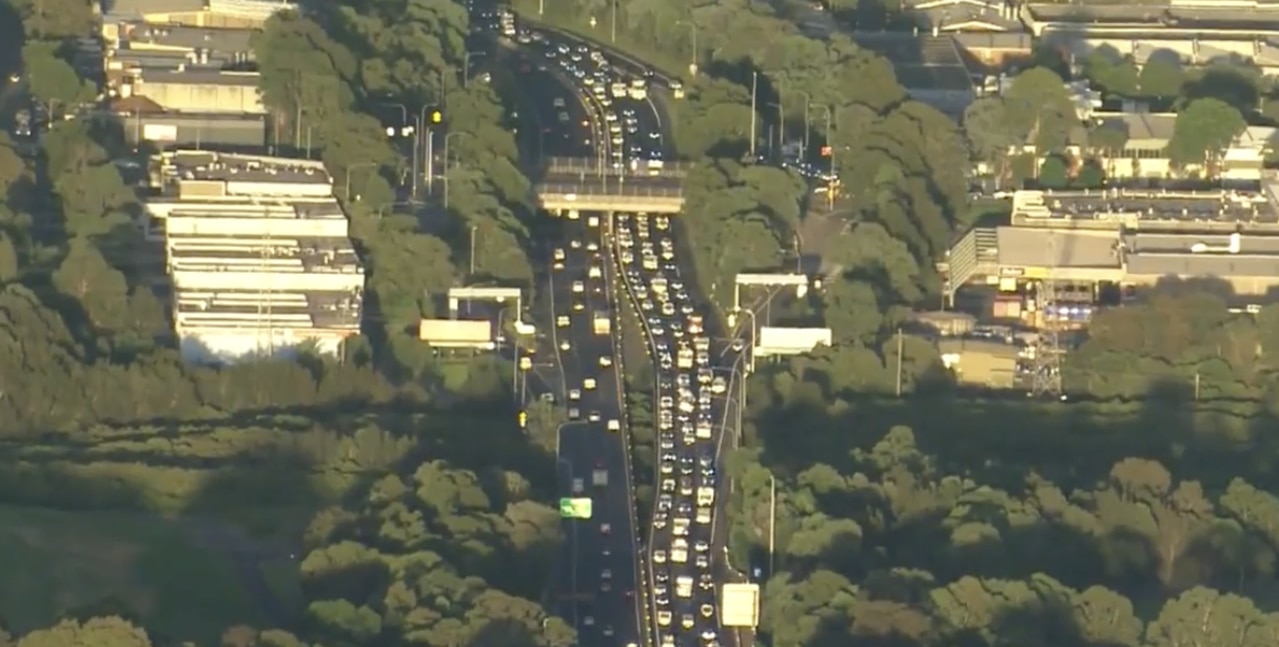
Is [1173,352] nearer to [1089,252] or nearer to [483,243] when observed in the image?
[1089,252]

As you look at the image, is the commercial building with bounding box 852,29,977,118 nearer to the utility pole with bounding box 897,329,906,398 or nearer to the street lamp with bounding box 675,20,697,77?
the street lamp with bounding box 675,20,697,77

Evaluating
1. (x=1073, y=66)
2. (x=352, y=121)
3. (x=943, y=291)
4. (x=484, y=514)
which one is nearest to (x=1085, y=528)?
(x=484, y=514)

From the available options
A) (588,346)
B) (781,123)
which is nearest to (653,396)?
(588,346)

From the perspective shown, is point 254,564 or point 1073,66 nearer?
point 254,564

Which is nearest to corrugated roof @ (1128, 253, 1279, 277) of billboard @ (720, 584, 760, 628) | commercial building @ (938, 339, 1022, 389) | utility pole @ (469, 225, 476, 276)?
commercial building @ (938, 339, 1022, 389)

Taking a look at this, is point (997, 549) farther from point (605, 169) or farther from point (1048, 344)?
point (605, 169)

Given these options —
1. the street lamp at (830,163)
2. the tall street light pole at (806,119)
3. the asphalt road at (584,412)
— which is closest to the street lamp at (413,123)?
the asphalt road at (584,412)

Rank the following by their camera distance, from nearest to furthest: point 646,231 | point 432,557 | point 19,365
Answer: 1. point 432,557
2. point 19,365
3. point 646,231
